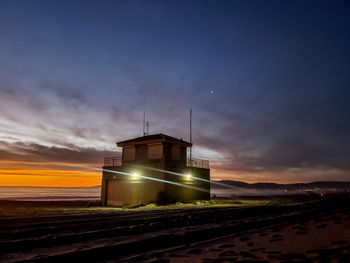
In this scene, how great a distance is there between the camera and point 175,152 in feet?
91.3

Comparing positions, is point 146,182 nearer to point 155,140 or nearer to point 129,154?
point 155,140

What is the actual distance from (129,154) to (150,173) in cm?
427

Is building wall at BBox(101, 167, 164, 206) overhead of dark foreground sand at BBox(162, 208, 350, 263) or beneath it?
overhead

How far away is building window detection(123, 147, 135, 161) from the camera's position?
28.5 m

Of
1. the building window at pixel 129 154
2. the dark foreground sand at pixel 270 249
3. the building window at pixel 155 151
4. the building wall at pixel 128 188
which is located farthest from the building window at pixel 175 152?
the dark foreground sand at pixel 270 249

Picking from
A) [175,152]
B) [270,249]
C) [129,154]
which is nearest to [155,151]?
[175,152]

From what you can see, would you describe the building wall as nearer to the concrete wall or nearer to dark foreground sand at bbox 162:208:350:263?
the concrete wall

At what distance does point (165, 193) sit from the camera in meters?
24.5

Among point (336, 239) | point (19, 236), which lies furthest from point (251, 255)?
point (19, 236)

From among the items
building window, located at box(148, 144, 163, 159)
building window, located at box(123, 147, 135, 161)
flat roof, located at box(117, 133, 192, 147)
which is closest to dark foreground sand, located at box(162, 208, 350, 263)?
building window, located at box(148, 144, 163, 159)

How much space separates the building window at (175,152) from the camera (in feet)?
89.9

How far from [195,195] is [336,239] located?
72.5 ft

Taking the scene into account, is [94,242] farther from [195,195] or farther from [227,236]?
[195,195]

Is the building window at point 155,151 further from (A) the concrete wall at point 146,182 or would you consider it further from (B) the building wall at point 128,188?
(B) the building wall at point 128,188
